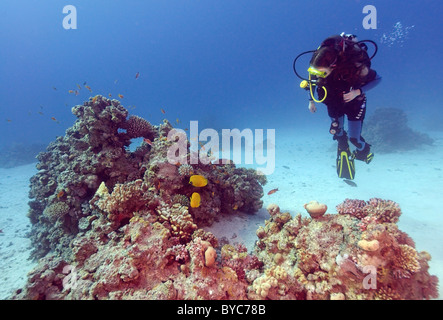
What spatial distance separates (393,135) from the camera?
1883cm

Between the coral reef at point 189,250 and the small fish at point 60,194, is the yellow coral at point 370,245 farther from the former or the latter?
the small fish at point 60,194

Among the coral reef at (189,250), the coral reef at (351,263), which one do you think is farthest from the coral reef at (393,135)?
the coral reef at (351,263)

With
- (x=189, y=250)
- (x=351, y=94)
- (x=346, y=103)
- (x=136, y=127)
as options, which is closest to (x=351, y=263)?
(x=189, y=250)

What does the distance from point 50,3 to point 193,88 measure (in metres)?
69.8

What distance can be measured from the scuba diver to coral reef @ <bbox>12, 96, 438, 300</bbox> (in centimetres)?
347

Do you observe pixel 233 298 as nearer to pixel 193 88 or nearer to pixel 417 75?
pixel 417 75

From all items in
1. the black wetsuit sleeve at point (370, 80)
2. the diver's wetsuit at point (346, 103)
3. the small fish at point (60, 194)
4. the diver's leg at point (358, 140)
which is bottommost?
the small fish at point (60, 194)

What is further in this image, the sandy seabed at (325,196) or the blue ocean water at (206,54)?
the blue ocean water at (206,54)

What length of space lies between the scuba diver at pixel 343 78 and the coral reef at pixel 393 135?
14.1 metres

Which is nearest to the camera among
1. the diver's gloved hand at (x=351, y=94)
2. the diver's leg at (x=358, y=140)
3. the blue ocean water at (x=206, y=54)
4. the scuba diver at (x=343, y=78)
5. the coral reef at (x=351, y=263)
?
the coral reef at (x=351, y=263)

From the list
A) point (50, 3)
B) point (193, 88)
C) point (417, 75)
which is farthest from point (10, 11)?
point (417, 75)

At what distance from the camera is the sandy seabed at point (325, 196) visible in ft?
18.9

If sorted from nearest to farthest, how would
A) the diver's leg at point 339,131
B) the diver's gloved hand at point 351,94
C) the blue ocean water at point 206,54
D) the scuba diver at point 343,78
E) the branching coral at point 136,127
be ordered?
the scuba diver at point 343,78 → the diver's gloved hand at point 351,94 → the branching coral at point 136,127 → the diver's leg at point 339,131 → the blue ocean water at point 206,54
